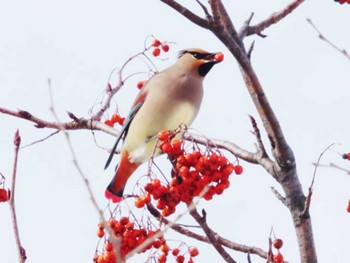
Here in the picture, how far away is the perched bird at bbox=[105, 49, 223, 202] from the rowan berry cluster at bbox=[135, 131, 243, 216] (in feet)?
3.73

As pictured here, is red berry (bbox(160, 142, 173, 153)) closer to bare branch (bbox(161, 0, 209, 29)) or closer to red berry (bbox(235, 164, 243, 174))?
red berry (bbox(235, 164, 243, 174))

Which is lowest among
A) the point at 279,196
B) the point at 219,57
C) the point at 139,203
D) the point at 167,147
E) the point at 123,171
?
the point at 279,196

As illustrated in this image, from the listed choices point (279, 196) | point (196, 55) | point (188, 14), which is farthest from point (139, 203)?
point (196, 55)

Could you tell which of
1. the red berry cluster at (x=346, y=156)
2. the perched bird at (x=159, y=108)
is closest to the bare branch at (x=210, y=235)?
the red berry cluster at (x=346, y=156)

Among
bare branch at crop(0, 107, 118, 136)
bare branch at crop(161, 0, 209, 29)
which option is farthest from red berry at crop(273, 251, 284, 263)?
bare branch at crop(0, 107, 118, 136)

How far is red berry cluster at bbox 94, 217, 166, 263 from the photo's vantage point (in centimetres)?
322

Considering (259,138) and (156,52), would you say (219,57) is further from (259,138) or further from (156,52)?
(259,138)

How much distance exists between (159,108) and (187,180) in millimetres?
1579

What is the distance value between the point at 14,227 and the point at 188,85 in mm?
2646

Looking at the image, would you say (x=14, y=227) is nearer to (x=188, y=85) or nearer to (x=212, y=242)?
(x=212, y=242)

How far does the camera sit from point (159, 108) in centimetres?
470

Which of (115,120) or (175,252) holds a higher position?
(115,120)

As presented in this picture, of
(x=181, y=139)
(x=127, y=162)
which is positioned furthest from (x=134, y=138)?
(x=181, y=139)

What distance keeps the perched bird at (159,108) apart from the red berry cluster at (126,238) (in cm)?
106
